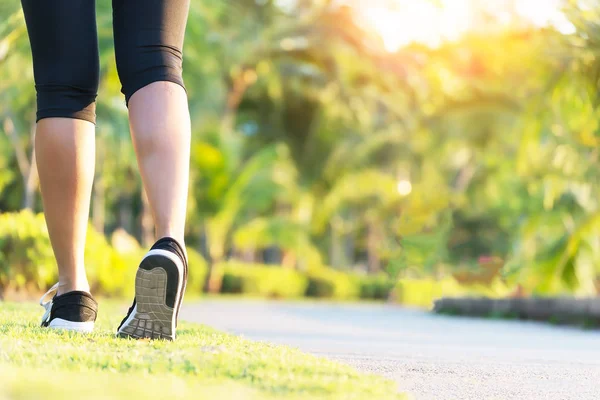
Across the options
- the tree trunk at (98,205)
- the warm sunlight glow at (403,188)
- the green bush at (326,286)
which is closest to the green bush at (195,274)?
the tree trunk at (98,205)

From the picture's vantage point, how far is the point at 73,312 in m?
3.06

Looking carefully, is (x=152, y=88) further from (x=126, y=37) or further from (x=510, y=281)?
(x=510, y=281)

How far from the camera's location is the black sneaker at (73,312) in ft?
10.00

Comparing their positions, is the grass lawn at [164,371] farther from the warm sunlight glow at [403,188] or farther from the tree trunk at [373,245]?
the tree trunk at [373,245]

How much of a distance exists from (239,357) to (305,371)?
186 mm

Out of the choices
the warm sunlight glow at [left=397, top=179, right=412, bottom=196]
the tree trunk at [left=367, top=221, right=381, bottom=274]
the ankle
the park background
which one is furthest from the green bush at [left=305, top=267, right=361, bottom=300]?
the ankle

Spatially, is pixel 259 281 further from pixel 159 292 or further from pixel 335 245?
pixel 159 292

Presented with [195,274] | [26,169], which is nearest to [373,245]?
[195,274]

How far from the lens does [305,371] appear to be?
226 centimetres

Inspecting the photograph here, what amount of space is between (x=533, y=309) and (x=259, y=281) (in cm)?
1619

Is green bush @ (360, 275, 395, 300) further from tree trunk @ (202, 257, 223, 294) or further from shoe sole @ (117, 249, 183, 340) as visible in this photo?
shoe sole @ (117, 249, 183, 340)

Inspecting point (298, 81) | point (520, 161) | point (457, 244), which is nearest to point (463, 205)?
point (457, 244)

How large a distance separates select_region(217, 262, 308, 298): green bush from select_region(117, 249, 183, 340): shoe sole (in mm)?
23322

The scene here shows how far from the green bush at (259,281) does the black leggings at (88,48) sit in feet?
75.3
